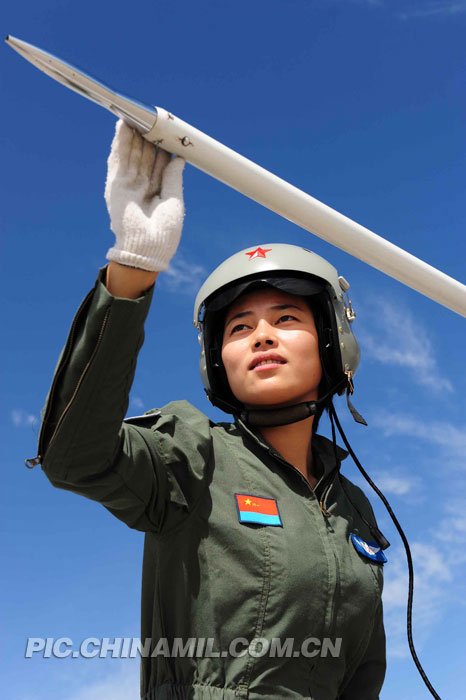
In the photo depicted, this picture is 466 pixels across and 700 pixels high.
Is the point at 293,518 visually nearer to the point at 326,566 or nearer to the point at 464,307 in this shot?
the point at 326,566

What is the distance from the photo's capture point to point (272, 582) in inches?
161

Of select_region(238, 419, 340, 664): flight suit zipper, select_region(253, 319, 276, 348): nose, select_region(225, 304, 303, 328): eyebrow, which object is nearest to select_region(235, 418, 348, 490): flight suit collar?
select_region(238, 419, 340, 664): flight suit zipper

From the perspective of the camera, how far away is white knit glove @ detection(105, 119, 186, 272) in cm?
351

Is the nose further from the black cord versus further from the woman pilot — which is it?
the black cord

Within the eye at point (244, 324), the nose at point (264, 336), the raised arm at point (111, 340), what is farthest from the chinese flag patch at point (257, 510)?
the eye at point (244, 324)

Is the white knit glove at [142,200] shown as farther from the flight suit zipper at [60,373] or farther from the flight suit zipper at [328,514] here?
the flight suit zipper at [328,514]

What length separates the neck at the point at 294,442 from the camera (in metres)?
4.95

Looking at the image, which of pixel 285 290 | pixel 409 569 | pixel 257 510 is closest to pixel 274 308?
pixel 285 290

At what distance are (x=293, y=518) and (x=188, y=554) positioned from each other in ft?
1.86

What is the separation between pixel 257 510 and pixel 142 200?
1619mm

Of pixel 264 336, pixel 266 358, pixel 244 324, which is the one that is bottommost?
pixel 266 358

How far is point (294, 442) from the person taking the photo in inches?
197

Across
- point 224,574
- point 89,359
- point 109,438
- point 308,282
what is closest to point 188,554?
point 224,574

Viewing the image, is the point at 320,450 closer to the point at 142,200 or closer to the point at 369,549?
the point at 369,549
